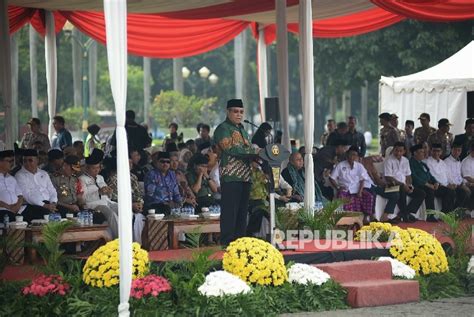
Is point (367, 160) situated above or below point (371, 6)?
below

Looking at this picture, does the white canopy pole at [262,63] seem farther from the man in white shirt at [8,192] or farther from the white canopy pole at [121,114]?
the white canopy pole at [121,114]

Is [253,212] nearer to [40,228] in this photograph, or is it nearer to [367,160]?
[40,228]

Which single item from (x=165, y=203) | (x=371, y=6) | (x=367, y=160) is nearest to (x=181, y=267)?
(x=165, y=203)

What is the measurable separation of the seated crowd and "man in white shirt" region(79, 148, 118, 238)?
0.01 meters

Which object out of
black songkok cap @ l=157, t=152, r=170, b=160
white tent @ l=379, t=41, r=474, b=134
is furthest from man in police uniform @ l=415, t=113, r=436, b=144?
black songkok cap @ l=157, t=152, r=170, b=160

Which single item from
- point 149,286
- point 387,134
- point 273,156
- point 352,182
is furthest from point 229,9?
point 149,286

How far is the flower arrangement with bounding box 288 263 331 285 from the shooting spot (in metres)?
10.7

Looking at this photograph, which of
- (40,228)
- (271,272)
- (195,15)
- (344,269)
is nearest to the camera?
Result: (271,272)

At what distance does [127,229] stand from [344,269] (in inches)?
108

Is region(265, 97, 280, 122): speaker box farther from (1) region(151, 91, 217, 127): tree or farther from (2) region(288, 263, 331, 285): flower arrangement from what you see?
(1) region(151, 91, 217, 127): tree

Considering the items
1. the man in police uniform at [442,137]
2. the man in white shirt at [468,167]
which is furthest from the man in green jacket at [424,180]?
the man in police uniform at [442,137]

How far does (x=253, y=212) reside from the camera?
13.7 meters

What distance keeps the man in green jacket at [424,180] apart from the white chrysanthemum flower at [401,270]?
6.44 meters

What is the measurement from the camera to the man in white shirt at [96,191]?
13.4 m
